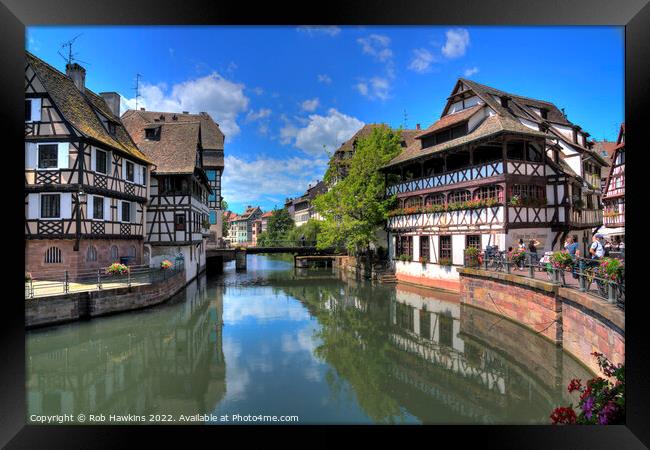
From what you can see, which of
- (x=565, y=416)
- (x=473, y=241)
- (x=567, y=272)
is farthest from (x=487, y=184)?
(x=565, y=416)

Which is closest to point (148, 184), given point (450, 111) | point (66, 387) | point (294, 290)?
point (294, 290)

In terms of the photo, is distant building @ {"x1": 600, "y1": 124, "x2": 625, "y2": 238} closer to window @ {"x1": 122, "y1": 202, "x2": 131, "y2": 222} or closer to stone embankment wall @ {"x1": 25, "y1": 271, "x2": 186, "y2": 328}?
stone embankment wall @ {"x1": 25, "y1": 271, "x2": 186, "y2": 328}

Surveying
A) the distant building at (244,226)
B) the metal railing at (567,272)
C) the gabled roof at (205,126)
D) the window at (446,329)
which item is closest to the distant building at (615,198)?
the metal railing at (567,272)

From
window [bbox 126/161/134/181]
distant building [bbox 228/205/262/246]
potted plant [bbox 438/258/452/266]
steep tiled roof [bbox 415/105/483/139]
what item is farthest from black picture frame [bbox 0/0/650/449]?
distant building [bbox 228/205/262/246]

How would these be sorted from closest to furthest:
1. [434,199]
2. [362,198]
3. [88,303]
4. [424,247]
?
[88,303], [434,199], [424,247], [362,198]

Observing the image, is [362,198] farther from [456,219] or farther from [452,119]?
[456,219]

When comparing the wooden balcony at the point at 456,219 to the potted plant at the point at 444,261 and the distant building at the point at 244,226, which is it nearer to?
the potted plant at the point at 444,261

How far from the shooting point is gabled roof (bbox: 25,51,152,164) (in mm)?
16297

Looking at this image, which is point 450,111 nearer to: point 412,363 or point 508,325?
point 508,325

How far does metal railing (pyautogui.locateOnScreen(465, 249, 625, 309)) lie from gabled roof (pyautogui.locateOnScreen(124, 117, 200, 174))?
17320 mm

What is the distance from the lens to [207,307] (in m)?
18.4

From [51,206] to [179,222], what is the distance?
8.01 meters

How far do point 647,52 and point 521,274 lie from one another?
33.8 ft

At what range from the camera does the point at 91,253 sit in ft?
57.0
